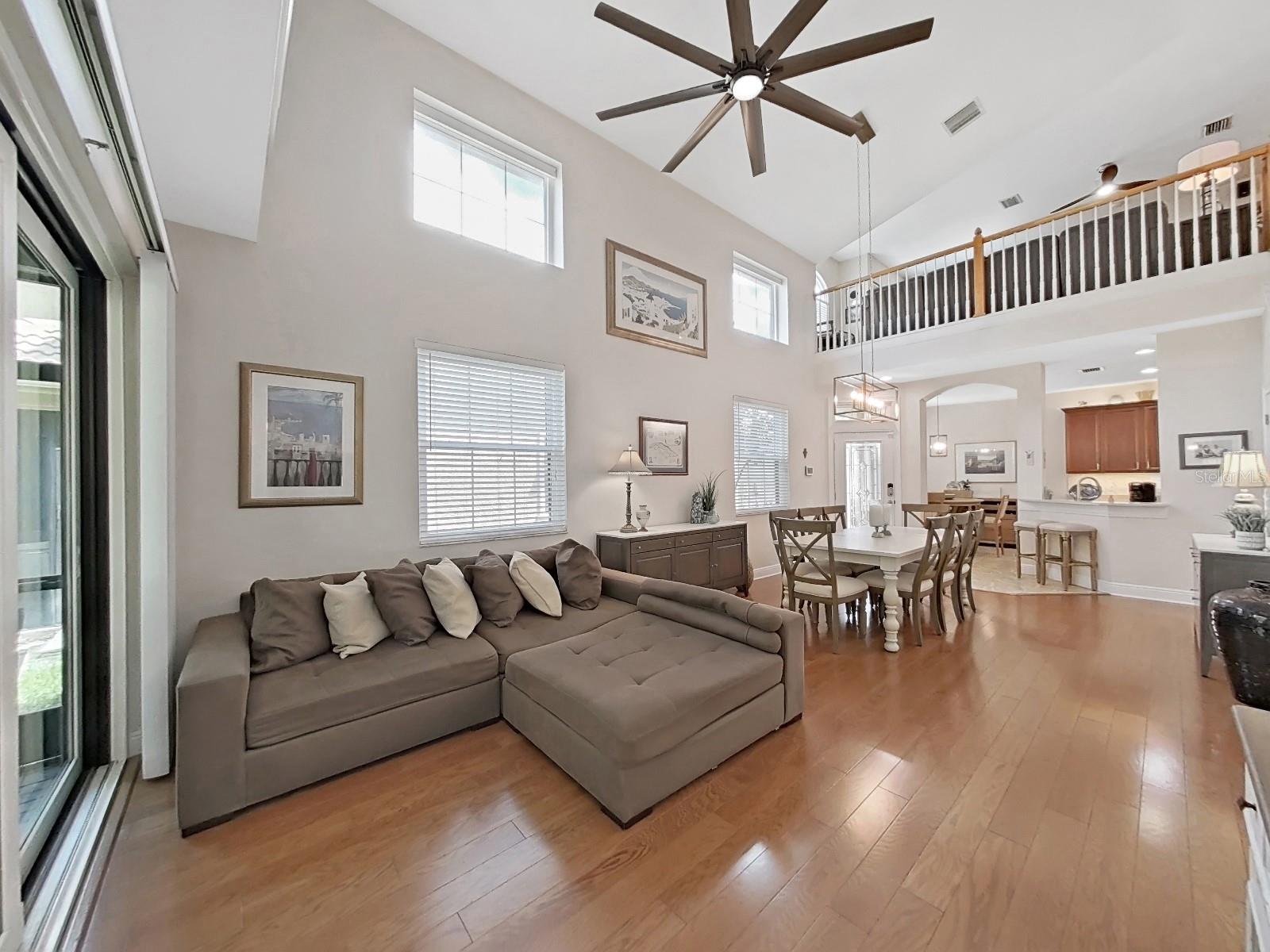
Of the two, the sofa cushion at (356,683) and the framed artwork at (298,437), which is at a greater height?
the framed artwork at (298,437)

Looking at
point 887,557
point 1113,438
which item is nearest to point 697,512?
A: point 887,557

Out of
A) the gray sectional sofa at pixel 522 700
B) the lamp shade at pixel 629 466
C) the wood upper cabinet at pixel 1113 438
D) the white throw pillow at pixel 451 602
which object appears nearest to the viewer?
the gray sectional sofa at pixel 522 700

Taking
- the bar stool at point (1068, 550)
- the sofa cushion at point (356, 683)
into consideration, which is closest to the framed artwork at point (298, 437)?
the sofa cushion at point (356, 683)

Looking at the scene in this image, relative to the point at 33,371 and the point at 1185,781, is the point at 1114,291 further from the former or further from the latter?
the point at 33,371

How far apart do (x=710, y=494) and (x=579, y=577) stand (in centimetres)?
A: 239

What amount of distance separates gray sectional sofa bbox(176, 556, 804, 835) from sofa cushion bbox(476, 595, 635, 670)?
1 centimetres

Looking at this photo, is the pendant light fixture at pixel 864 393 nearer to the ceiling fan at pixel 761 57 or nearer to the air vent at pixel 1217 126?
the ceiling fan at pixel 761 57

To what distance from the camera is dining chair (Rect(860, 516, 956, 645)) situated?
3.74 m

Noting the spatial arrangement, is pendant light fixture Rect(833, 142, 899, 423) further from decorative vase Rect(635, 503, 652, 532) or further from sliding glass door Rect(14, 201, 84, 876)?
sliding glass door Rect(14, 201, 84, 876)

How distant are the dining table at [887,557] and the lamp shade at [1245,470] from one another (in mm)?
1938

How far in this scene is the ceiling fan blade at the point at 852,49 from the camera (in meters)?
2.50

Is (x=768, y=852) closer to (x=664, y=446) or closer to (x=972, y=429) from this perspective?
(x=664, y=446)

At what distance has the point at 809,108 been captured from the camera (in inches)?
119

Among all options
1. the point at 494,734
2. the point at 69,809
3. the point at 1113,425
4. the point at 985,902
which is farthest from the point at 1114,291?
the point at 69,809
